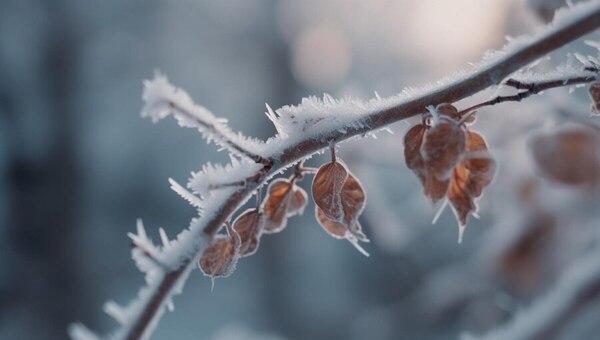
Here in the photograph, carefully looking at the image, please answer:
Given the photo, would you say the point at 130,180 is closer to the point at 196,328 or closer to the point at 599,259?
the point at 196,328

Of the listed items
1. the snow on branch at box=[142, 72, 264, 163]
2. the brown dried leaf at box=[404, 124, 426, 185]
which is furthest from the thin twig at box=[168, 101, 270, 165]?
the brown dried leaf at box=[404, 124, 426, 185]

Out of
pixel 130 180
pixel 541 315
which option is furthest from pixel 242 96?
pixel 541 315

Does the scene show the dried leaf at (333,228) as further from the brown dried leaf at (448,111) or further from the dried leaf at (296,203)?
the brown dried leaf at (448,111)

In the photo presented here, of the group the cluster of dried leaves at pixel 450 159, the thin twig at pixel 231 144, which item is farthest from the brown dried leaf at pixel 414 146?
the thin twig at pixel 231 144

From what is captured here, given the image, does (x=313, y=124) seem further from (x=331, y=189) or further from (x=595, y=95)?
(x=595, y=95)

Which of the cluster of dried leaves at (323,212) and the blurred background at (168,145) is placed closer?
the cluster of dried leaves at (323,212)

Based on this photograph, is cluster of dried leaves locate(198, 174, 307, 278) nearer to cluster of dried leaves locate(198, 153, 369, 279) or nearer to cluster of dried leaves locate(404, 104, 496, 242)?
cluster of dried leaves locate(198, 153, 369, 279)
